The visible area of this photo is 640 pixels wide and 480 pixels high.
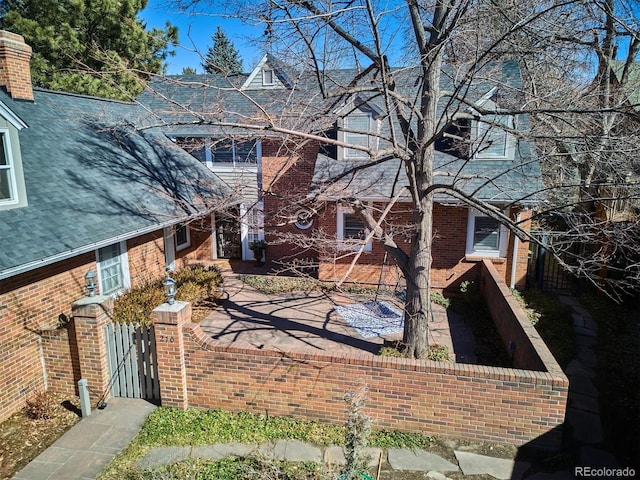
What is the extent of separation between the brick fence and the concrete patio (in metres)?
1.76

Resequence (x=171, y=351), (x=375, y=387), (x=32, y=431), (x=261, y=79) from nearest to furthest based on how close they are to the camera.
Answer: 1. (x=375, y=387)
2. (x=32, y=431)
3. (x=171, y=351)
4. (x=261, y=79)

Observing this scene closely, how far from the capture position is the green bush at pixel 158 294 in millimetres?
8938

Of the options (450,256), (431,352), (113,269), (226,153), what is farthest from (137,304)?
(450,256)

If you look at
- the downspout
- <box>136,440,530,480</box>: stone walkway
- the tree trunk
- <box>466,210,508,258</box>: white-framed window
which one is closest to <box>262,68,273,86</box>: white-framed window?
<box>466,210,508,258</box>: white-framed window

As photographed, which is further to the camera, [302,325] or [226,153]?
[226,153]

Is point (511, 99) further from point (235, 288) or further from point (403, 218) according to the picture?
point (235, 288)

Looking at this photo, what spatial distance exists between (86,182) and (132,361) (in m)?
5.13

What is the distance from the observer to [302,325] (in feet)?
35.5

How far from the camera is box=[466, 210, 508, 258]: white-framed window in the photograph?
1280 centimetres

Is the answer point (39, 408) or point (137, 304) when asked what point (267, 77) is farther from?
point (39, 408)

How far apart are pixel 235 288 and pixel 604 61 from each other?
1382cm

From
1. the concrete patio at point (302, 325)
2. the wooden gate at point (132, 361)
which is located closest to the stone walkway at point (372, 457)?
the wooden gate at point (132, 361)

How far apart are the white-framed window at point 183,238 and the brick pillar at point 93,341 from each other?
7402 millimetres

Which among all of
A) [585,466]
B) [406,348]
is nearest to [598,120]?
[406,348]
